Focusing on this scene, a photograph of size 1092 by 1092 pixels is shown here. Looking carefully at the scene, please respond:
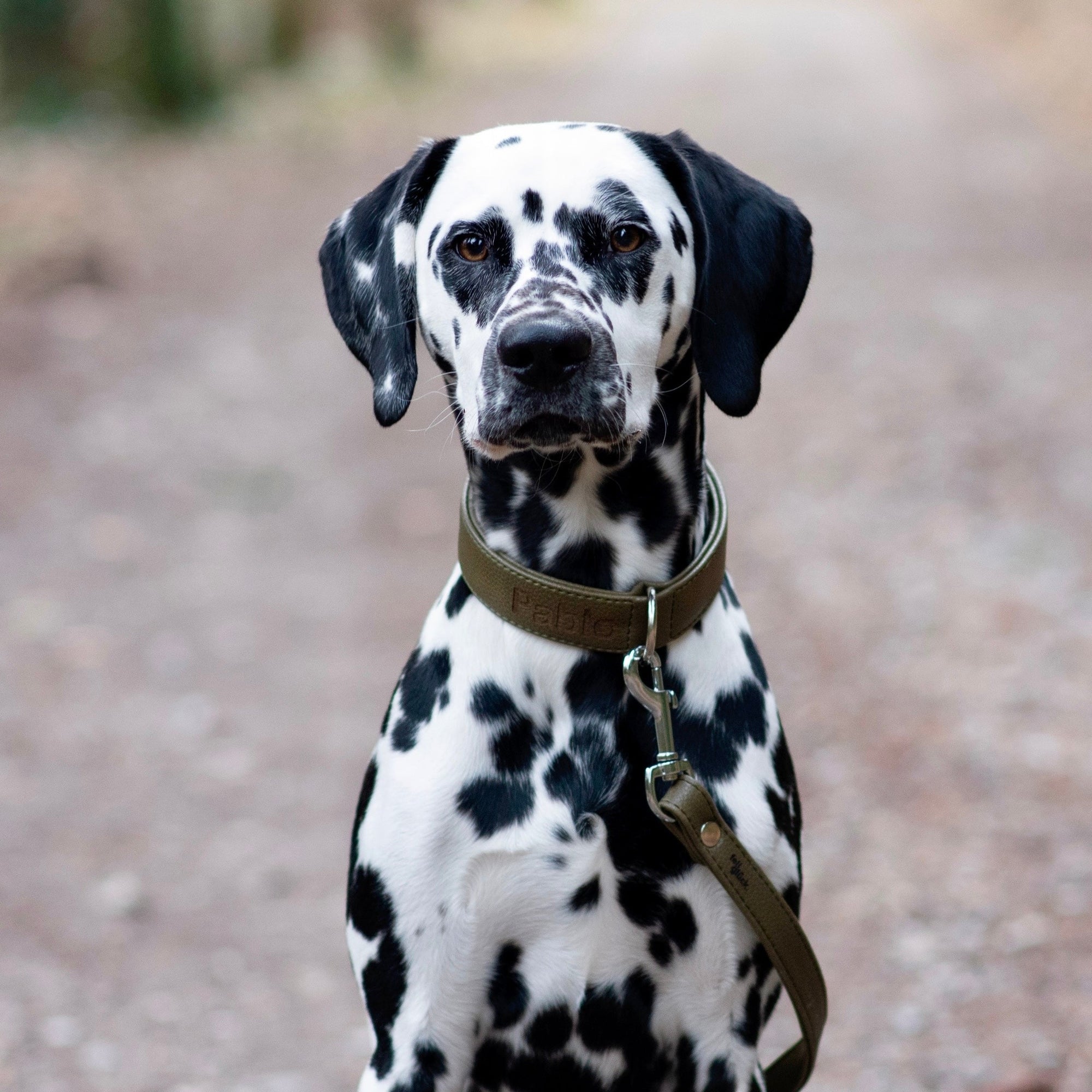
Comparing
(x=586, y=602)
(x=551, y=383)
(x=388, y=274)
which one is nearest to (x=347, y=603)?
(x=388, y=274)

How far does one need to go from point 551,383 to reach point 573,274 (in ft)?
0.75

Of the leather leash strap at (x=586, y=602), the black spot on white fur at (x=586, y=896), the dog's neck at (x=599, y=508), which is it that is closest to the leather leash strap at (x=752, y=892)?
the black spot on white fur at (x=586, y=896)

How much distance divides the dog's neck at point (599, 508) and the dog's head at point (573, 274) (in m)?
0.11

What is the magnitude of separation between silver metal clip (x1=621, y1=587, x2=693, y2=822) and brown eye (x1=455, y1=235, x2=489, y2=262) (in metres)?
0.64

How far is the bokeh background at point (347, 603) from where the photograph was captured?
402cm

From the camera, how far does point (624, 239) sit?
7.93 feet

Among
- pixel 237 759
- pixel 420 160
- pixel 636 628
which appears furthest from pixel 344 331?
pixel 237 759

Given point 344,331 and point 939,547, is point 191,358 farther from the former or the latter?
point 344,331

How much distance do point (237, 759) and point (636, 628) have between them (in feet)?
10.4

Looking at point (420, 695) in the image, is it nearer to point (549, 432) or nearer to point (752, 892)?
point (549, 432)

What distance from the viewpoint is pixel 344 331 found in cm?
266

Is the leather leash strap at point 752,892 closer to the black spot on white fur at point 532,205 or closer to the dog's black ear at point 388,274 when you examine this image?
the dog's black ear at point 388,274

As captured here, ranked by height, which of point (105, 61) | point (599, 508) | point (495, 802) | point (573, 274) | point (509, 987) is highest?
point (105, 61)

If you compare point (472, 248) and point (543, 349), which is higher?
point (472, 248)
